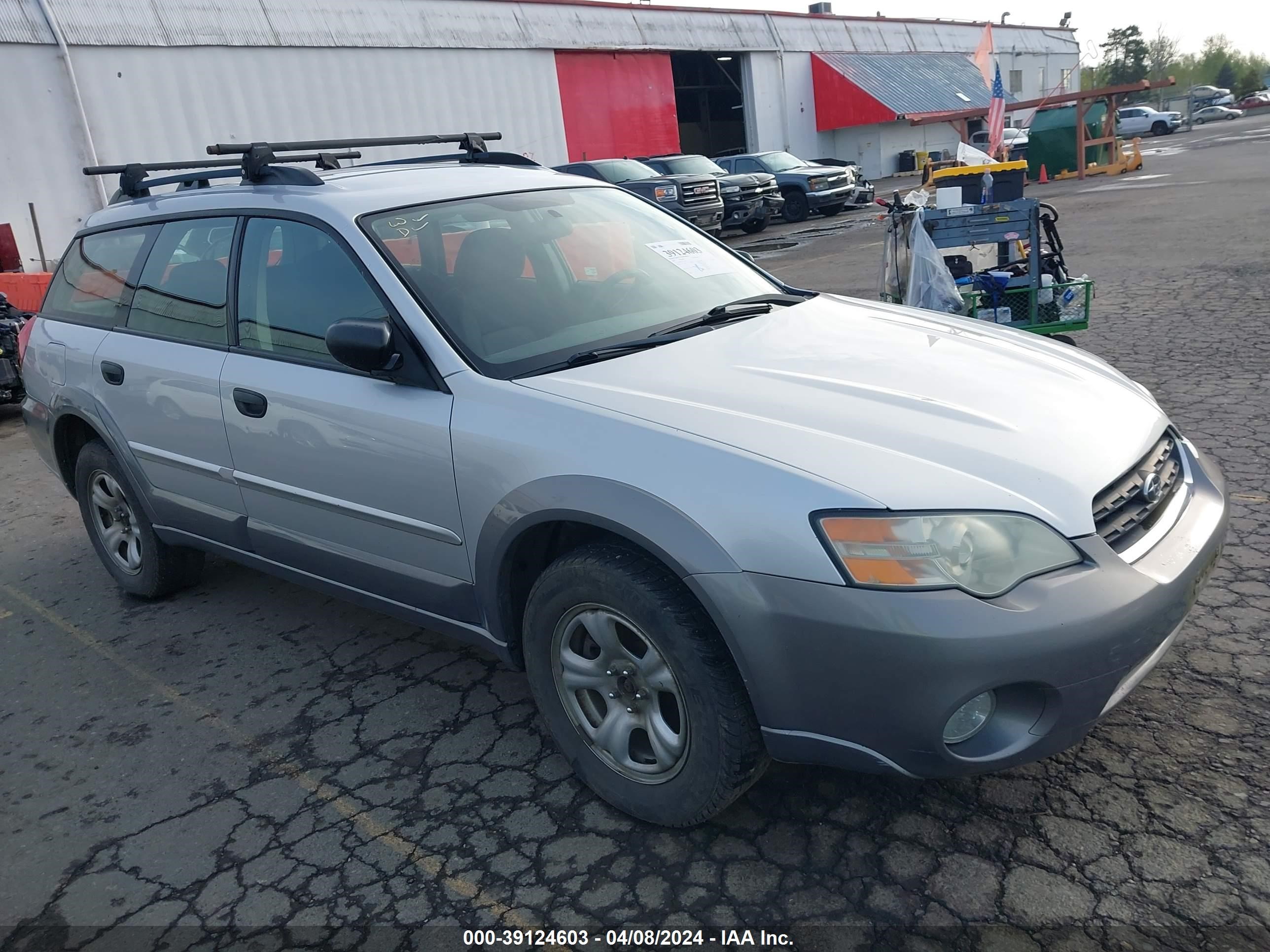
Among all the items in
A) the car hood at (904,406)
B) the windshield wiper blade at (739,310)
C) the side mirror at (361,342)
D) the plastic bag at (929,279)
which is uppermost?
the side mirror at (361,342)

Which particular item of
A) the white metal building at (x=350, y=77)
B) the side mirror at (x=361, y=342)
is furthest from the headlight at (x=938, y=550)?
the white metal building at (x=350, y=77)

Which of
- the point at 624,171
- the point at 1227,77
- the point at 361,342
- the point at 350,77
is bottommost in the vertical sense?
the point at 361,342

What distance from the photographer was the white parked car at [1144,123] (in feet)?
156

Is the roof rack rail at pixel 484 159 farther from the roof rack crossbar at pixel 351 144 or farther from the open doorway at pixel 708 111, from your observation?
the open doorway at pixel 708 111

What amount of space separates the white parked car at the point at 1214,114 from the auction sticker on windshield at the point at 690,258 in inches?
2567

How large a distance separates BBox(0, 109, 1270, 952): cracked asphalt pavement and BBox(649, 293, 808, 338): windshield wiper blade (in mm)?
1006

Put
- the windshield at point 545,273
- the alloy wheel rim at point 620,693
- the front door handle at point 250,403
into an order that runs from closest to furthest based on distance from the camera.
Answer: the alloy wheel rim at point 620,693, the windshield at point 545,273, the front door handle at point 250,403

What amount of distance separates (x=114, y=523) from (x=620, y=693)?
10.4 feet

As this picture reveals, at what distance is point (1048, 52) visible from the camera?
176ft

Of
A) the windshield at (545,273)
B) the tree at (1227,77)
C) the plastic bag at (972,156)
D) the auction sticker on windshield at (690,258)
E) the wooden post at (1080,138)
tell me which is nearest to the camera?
the windshield at (545,273)

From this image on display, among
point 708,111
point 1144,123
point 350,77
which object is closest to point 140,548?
point 350,77

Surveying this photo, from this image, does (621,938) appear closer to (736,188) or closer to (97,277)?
(97,277)

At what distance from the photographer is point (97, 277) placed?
4508 millimetres

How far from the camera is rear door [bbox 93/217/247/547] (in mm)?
3729
